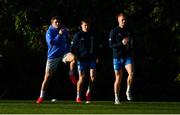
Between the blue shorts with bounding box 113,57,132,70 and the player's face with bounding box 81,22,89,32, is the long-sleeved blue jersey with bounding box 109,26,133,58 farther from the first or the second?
the player's face with bounding box 81,22,89,32

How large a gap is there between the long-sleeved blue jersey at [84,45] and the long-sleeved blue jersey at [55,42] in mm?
328

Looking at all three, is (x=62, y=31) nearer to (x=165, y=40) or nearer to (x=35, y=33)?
(x=35, y=33)

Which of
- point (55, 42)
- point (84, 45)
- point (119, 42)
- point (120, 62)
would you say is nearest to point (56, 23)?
point (55, 42)

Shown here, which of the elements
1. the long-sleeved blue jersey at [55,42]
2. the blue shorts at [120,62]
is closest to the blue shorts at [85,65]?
the long-sleeved blue jersey at [55,42]

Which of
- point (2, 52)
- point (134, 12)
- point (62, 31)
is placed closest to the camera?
point (62, 31)

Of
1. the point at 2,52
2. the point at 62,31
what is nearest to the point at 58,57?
the point at 62,31

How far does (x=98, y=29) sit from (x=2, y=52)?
483 centimetres

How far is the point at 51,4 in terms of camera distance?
28672mm

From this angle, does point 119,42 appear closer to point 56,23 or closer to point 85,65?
point 85,65

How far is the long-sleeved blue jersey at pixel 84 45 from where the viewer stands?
18.3 metres

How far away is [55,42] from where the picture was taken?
17.8 meters

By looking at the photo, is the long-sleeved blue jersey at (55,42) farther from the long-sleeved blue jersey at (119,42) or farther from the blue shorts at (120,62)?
the blue shorts at (120,62)

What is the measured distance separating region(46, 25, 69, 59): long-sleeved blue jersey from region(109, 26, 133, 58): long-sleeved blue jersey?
3.56 ft

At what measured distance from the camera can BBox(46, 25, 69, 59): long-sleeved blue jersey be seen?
17.7 meters
